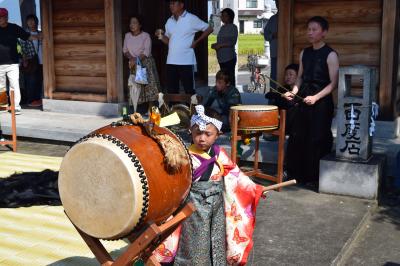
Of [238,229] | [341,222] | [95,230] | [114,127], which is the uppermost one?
[114,127]

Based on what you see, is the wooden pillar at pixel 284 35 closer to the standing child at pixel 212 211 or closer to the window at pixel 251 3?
the standing child at pixel 212 211

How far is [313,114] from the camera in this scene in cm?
580

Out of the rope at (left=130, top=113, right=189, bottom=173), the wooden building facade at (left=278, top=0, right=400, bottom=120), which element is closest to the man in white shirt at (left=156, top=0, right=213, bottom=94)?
the wooden building facade at (left=278, top=0, right=400, bottom=120)

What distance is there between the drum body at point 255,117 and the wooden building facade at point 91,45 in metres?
4.06

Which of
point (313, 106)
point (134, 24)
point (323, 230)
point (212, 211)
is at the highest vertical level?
point (134, 24)

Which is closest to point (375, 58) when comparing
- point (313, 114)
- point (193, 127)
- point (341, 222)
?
point (313, 114)

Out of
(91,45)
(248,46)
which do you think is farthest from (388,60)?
(248,46)

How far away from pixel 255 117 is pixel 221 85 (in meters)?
1.32

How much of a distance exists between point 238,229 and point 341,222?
5.73ft

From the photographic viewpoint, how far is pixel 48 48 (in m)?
9.85

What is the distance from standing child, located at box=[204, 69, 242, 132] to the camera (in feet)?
21.8

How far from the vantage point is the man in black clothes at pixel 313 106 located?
559cm

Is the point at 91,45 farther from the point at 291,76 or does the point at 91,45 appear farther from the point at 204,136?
the point at 204,136

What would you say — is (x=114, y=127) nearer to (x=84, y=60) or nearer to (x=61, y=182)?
(x=61, y=182)
